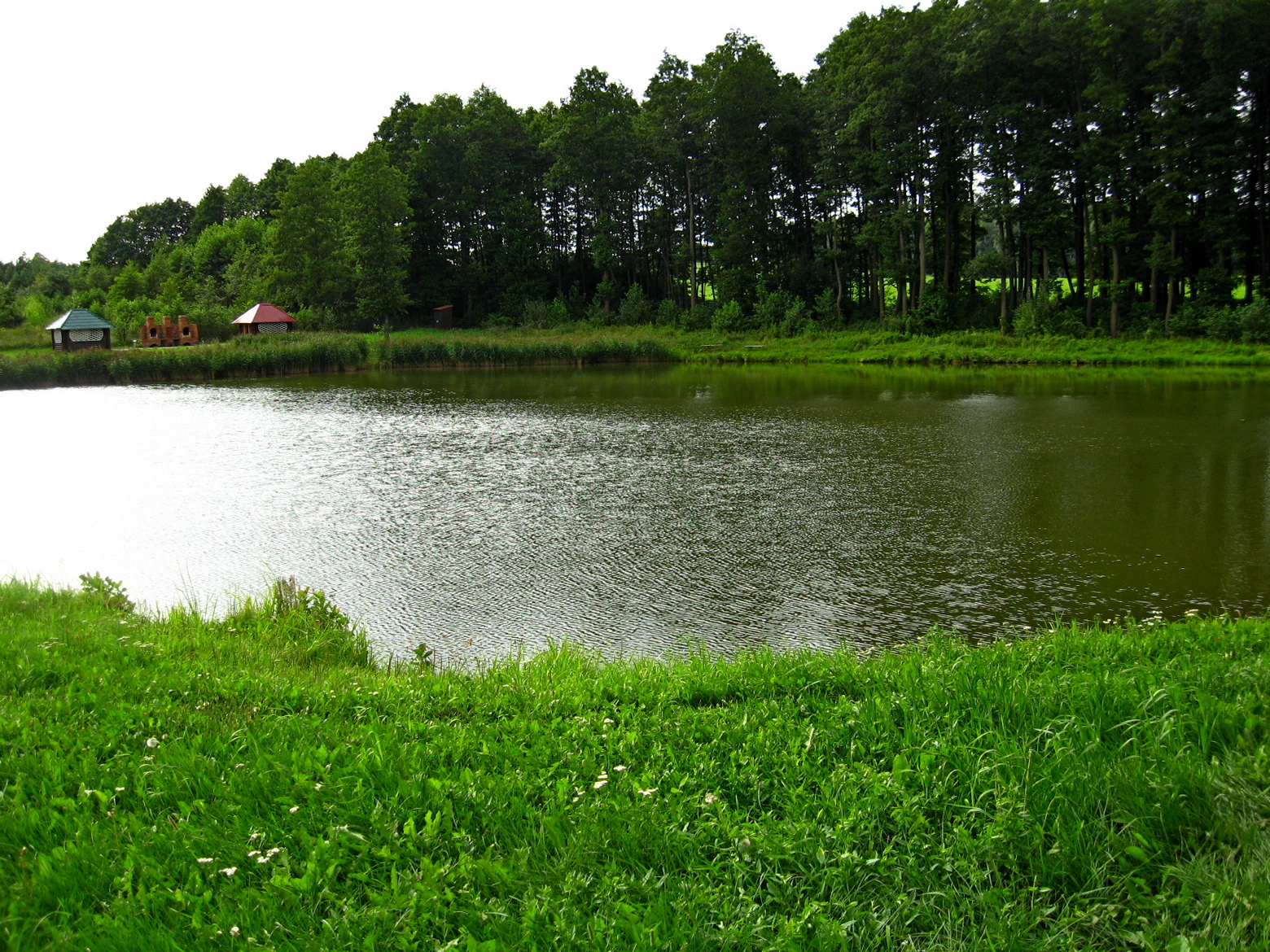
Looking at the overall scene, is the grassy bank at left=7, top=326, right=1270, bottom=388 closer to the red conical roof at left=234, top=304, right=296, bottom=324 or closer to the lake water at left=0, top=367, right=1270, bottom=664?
the red conical roof at left=234, top=304, right=296, bottom=324

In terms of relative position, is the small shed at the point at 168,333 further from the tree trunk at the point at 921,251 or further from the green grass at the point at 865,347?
the tree trunk at the point at 921,251

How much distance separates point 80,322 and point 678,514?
45.7 m

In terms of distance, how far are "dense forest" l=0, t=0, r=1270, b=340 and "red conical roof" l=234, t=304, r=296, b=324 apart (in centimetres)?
312

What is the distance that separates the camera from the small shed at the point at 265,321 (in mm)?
53188

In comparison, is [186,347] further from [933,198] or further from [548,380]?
[933,198]

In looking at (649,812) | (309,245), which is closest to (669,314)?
(309,245)

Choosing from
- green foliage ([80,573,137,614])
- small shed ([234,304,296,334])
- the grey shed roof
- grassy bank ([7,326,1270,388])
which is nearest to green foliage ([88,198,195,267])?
small shed ([234,304,296,334])

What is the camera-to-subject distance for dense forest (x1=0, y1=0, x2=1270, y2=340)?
33719 mm

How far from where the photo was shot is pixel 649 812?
350 cm

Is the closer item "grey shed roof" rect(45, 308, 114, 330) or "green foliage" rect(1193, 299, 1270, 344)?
"green foliage" rect(1193, 299, 1270, 344)

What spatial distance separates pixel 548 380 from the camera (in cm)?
3588

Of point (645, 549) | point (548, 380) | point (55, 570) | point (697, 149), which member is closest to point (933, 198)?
point (697, 149)

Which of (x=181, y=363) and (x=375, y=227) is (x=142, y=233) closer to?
(x=375, y=227)

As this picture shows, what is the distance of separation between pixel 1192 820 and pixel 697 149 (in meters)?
51.8
